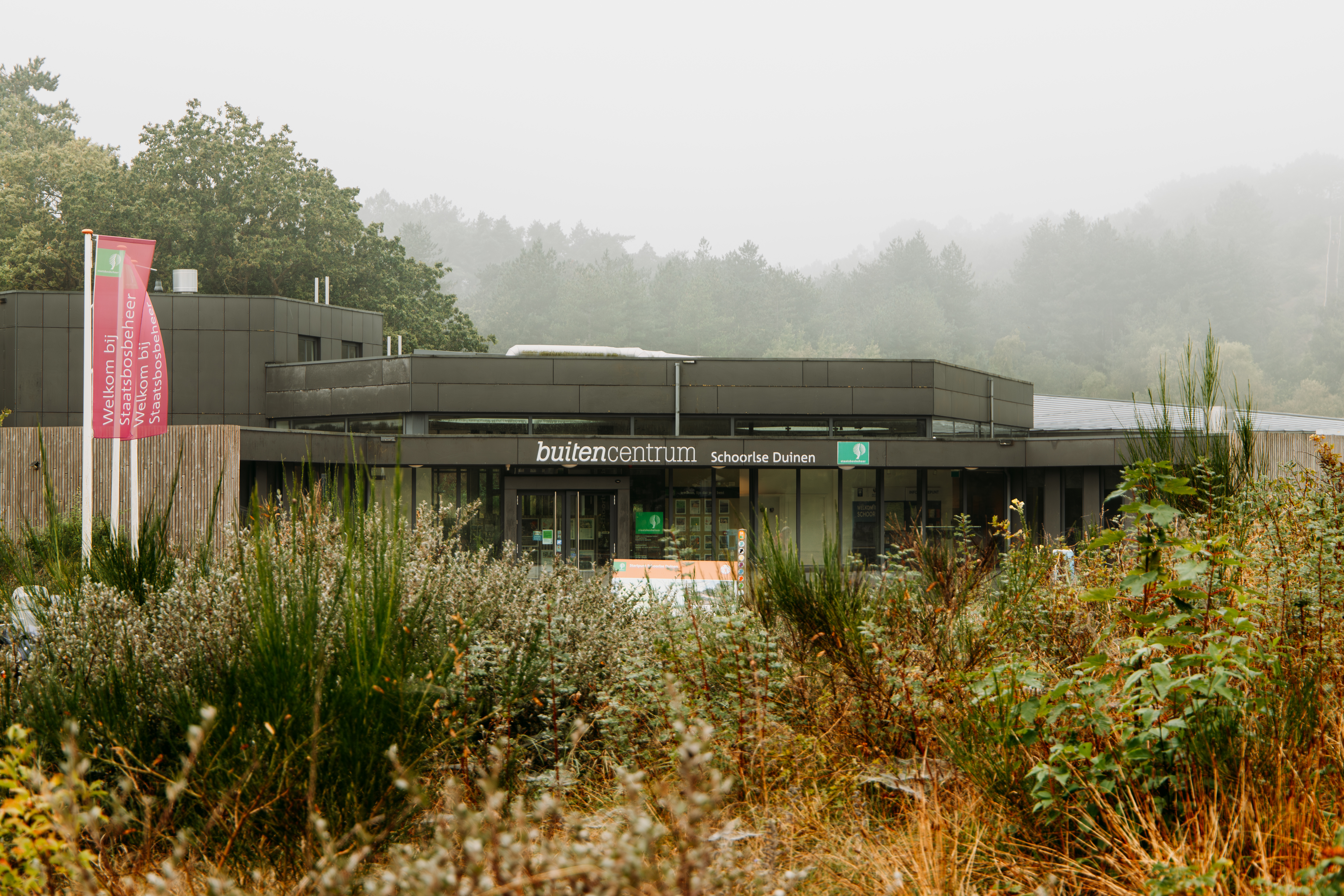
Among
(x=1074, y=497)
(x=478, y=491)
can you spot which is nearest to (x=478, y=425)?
(x=478, y=491)

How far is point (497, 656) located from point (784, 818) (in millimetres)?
1607

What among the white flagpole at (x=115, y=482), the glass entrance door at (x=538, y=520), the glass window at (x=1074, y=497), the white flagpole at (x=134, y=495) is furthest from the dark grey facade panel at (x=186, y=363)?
the glass window at (x=1074, y=497)

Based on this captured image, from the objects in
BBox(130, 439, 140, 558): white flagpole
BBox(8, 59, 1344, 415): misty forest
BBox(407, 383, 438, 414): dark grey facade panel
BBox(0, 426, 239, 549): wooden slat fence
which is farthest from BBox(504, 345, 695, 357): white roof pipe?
BBox(8, 59, 1344, 415): misty forest

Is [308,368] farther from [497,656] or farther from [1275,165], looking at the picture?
[1275,165]

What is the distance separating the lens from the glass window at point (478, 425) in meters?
23.3

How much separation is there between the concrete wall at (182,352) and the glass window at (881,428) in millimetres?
14129

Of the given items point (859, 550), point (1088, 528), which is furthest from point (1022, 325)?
point (1088, 528)

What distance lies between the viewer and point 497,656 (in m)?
4.60

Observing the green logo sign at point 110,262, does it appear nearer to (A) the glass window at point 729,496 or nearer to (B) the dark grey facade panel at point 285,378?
(B) the dark grey facade panel at point 285,378

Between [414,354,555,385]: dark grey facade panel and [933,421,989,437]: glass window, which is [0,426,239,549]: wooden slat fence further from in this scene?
[933,421,989,437]: glass window

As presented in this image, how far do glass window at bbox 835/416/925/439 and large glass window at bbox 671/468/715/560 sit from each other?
329 cm

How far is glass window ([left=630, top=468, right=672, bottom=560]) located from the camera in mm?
23531

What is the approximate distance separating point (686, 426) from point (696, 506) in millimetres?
1915

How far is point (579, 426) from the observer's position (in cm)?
2347
